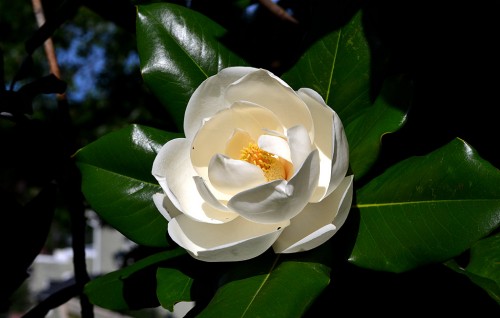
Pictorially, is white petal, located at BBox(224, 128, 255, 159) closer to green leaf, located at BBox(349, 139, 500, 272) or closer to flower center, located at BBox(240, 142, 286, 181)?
flower center, located at BBox(240, 142, 286, 181)

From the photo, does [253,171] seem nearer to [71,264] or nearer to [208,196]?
[208,196]

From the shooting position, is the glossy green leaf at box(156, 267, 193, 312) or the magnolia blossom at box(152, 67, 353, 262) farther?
the glossy green leaf at box(156, 267, 193, 312)

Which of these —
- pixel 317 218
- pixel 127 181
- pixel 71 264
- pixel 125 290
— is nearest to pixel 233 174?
pixel 317 218

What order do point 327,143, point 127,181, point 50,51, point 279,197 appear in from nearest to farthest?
point 279,197
point 327,143
point 127,181
point 50,51

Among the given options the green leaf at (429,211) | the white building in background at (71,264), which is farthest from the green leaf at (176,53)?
the white building in background at (71,264)

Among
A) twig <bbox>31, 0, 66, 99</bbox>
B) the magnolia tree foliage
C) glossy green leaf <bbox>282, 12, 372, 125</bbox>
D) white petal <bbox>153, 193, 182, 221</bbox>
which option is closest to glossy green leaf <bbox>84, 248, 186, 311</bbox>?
the magnolia tree foliage

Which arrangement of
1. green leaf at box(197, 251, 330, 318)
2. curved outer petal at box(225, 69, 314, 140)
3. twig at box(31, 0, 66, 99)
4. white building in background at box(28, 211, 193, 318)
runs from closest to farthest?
green leaf at box(197, 251, 330, 318)
curved outer petal at box(225, 69, 314, 140)
twig at box(31, 0, 66, 99)
white building in background at box(28, 211, 193, 318)

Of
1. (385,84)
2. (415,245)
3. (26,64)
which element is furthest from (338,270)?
(26,64)
